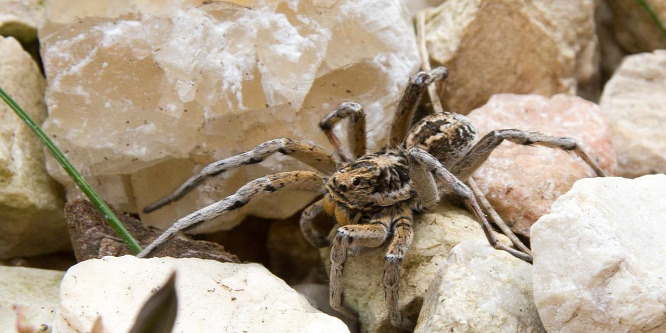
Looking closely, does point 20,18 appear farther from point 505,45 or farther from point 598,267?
point 598,267

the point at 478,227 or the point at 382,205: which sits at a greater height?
the point at 382,205

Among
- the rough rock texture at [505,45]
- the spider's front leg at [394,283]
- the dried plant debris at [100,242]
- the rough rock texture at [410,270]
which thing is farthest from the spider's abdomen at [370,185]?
the rough rock texture at [505,45]

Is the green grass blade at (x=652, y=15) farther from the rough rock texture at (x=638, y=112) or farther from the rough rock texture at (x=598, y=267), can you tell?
the rough rock texture at (x=598, y=267)

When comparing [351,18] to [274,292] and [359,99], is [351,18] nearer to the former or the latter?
[359,99]

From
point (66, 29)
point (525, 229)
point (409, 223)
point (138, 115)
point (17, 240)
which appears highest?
point (66, 29)

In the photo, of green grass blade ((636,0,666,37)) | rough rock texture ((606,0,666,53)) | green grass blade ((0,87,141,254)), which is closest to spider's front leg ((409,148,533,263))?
green grass blade ((0,87,141,254))

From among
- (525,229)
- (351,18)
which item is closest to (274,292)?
(525,229)

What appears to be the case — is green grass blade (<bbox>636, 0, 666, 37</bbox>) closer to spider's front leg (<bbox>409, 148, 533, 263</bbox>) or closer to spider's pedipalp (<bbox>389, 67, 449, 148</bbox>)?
spider's pedipalp (<bbox>389, 67, 449, 148</bbox>)

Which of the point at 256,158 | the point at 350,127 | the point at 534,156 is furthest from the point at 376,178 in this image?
the point at 534,156
